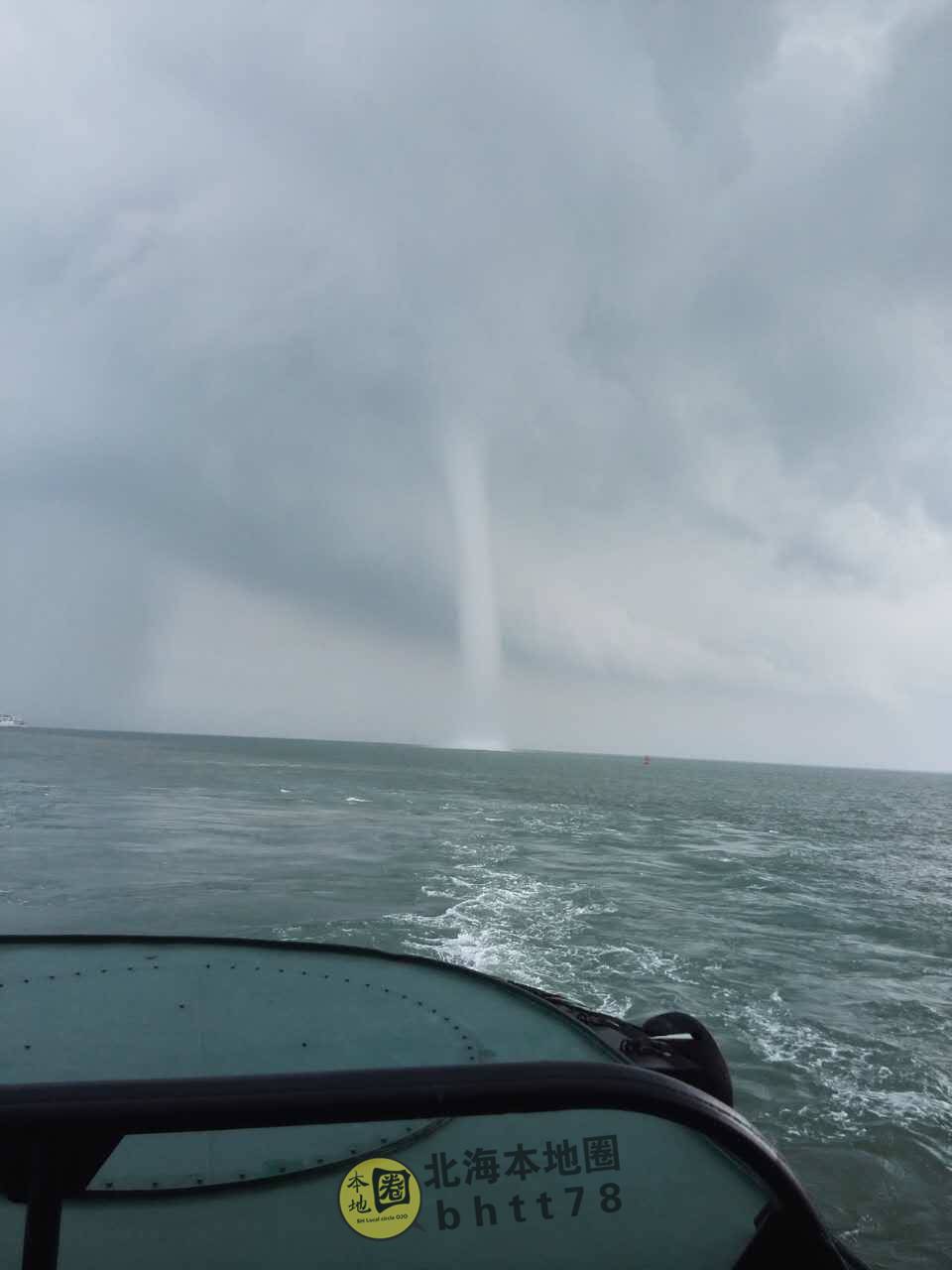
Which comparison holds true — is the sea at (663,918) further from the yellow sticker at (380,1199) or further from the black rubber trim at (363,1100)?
the black rubber trim at (363,1100)

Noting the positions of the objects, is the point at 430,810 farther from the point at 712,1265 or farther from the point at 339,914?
the point at 712,1265

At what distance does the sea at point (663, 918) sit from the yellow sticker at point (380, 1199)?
503cm

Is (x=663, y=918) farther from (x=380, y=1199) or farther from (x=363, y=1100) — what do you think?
(x=363, y=1100)

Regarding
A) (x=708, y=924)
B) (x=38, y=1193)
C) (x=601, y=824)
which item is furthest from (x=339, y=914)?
(x=601, y=824)

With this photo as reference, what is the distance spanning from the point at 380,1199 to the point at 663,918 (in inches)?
667

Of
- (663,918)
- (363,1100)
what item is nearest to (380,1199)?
(363,1100)

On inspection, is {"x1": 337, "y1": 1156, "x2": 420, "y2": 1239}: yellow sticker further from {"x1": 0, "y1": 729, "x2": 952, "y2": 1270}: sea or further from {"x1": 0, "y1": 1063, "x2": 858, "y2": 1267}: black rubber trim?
{"x1": 0, "y1": 729, "x2": 952, "y2": 1270}: sea

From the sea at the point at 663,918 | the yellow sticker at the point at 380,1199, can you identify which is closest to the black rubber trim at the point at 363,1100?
the yellow sticker at the point at 380,1199

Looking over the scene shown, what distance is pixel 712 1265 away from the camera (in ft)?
13.0

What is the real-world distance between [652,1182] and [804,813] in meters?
64.7

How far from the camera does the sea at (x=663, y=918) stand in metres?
9.12

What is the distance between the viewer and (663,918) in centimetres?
1975

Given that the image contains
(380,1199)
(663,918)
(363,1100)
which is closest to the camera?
(363,1100)

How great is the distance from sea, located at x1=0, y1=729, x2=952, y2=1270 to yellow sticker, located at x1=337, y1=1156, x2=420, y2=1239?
16.5 ft
